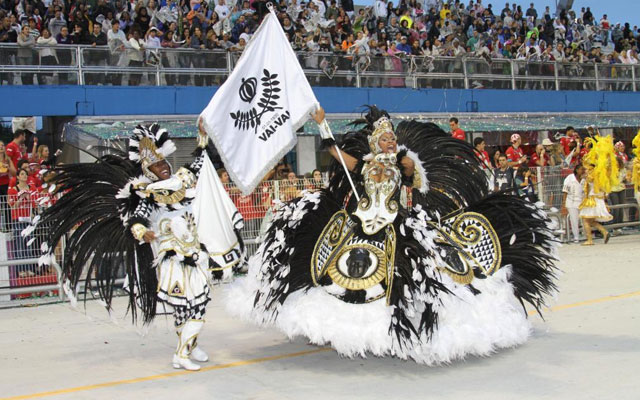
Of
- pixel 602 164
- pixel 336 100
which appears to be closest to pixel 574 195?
pixel 602 164

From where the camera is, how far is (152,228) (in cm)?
681

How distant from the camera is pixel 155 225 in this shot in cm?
683

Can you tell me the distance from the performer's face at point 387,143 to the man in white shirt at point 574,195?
8.89m

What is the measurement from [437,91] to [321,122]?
44.8 feet

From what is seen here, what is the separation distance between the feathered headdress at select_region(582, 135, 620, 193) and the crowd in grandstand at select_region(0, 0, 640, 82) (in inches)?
242

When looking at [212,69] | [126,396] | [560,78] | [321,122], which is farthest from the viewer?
[560,78]

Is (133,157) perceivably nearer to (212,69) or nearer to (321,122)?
(321,122)

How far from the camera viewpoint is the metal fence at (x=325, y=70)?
15.3 meters

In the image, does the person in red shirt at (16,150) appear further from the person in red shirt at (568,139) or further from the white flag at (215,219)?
the person in red shirt at (568,139)

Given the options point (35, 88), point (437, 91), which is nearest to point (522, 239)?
point (35, 88)

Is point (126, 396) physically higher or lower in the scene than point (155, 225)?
lower

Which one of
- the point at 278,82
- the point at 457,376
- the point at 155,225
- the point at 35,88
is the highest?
the point at 35,88

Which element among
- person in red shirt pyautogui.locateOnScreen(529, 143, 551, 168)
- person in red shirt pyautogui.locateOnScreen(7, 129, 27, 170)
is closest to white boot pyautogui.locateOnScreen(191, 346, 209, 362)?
person in red shirt pyautogui.locateOnScreen(7, 129, 27, 170)

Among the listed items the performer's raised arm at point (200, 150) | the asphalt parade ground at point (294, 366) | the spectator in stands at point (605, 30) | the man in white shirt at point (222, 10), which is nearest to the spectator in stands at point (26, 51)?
the man in white shirt at point (222, 10)
